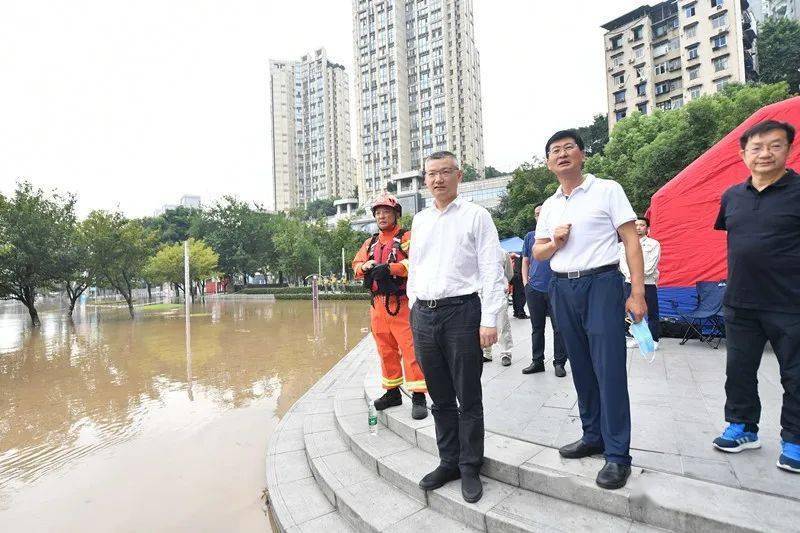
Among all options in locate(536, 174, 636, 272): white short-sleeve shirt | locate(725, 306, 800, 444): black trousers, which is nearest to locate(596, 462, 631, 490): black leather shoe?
locate(725, 306, 800, 444): black trousers

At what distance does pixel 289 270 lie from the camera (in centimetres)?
3803

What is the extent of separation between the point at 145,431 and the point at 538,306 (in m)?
4.66

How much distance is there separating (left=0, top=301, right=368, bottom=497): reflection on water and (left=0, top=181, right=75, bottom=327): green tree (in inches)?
294

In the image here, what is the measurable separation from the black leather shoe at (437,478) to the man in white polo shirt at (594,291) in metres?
0.68

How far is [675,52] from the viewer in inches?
1654

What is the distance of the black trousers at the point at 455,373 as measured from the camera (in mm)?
2283

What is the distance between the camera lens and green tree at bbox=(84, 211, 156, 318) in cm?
2080

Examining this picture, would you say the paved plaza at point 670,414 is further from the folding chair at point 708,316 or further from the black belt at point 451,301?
the black belt at point 451,301

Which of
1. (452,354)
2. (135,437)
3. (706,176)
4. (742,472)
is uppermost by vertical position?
(706,176)

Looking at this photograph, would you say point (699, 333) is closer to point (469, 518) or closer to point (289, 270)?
point (469, 518)

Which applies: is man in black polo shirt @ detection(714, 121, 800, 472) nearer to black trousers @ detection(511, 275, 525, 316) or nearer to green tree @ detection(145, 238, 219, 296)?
black trousers @ detection(511, 275, 525, 316)

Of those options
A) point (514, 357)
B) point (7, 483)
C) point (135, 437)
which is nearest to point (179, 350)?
point (135, 437)

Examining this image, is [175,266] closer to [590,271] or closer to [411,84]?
[590,271]

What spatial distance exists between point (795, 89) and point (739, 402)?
44495mm
